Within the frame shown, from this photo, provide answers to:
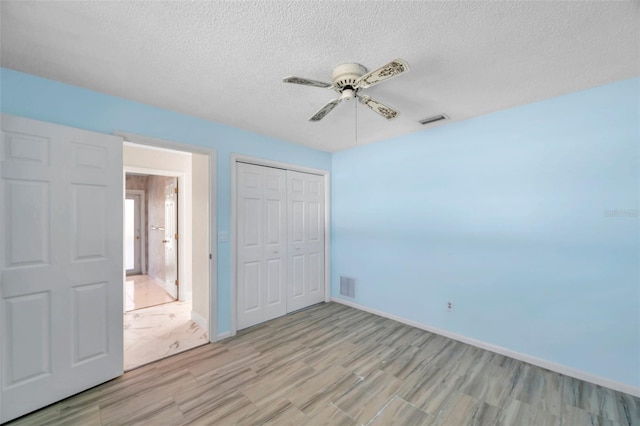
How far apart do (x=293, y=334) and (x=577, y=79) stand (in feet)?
12.0

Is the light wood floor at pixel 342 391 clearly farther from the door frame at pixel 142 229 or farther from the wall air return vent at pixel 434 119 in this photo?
the door frame at pixel 142 229

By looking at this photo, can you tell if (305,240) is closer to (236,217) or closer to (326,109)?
(236,217)

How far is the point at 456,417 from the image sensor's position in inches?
70.7

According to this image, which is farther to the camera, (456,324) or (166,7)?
(456,324)

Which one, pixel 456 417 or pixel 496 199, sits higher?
pixel 496 199

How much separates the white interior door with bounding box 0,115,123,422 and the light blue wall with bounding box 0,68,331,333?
0.21 metres

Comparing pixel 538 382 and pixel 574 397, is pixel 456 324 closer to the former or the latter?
pixel 538 382

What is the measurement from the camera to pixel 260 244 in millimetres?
3393

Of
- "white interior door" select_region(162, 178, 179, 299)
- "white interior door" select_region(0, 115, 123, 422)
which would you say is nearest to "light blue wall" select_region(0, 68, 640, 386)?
"white interior door" select_region(0, 115, 123, 422)

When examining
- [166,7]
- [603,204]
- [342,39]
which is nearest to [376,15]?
[342,39]

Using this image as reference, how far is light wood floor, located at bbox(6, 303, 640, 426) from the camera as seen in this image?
5.86 feet

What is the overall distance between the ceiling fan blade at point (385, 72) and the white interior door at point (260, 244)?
200 cm

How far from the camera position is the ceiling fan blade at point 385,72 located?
1396 millimetres

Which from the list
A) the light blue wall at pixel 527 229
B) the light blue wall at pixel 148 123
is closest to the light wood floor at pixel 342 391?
the light blue wall at pixel 527 229
